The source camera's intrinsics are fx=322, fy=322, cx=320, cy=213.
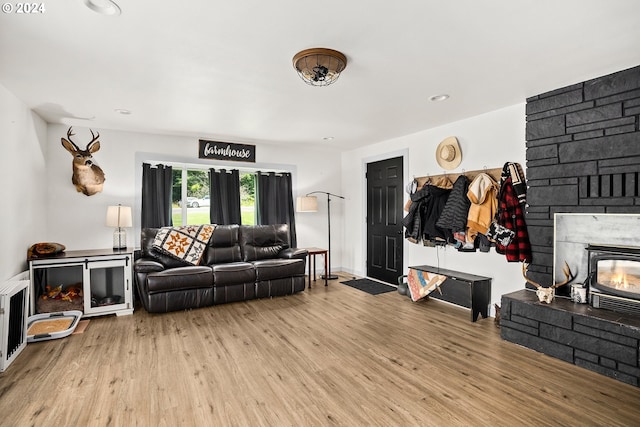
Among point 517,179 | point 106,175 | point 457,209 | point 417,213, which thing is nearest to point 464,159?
point 457,209

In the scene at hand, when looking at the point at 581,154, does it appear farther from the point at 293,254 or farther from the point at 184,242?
the point at 184,242

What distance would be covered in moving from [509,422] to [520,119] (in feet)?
9.75

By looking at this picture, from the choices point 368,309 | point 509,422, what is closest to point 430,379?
point 509,422

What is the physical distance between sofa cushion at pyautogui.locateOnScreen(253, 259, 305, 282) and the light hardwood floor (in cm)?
94

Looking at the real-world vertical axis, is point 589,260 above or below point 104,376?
above

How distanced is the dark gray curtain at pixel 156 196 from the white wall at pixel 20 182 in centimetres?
115

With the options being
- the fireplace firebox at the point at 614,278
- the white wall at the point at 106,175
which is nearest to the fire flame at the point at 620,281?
the fireplace firebox at the point at 614,278

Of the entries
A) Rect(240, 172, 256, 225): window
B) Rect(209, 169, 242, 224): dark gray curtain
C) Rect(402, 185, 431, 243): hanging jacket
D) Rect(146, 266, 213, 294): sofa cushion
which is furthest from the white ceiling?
Rect(146, 266, 213, 294): sofa cushion

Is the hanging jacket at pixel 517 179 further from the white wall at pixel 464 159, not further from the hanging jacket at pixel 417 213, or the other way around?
the hanging jacket at pixel 417 213

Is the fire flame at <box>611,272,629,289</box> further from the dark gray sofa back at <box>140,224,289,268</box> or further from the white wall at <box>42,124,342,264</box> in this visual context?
the white wall at <box>42,124,342,264</box>

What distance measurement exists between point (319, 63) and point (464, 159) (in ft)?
8.66

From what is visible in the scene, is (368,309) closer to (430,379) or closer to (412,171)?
(430,379)

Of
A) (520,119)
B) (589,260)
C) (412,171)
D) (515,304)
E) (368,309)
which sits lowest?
(368,309)

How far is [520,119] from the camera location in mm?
3521
